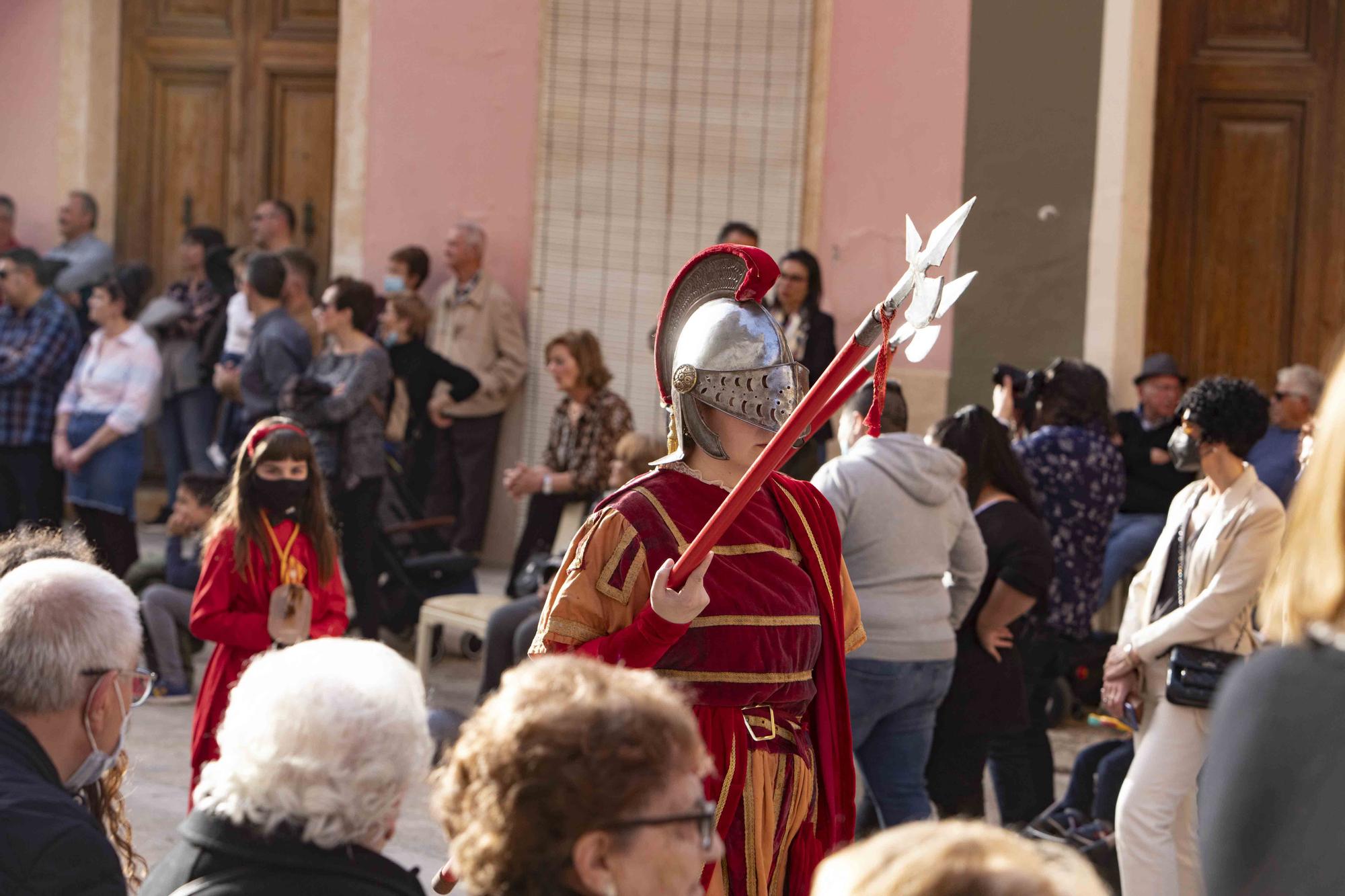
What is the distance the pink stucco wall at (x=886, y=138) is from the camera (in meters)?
9.52

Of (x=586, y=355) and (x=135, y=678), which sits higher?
(x=586, y=355)

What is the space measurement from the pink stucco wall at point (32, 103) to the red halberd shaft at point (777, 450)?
368 inches

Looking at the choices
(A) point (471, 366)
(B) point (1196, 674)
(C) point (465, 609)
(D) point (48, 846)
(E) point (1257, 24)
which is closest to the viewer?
(D) point (48, 846)

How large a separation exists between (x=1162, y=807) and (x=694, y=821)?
289 centimetres

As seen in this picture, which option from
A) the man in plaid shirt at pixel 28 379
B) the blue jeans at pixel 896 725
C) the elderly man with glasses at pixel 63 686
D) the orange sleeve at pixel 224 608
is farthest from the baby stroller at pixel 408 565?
the elderly man with glasses at pixel 63 686

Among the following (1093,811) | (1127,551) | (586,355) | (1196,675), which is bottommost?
(1093,811)

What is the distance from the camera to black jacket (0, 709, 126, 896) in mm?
2488

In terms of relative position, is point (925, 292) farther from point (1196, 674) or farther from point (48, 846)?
point (1196, 674)

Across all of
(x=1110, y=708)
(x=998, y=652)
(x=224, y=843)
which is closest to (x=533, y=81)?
(x=998, y=652)

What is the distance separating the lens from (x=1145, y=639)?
4.70 m

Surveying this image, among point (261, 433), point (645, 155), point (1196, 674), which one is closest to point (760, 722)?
point (1196, 674)

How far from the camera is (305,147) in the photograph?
11.4 m

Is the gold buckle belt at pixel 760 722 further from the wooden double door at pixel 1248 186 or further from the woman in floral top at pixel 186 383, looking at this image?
the woman in floral top at pixel 186 383

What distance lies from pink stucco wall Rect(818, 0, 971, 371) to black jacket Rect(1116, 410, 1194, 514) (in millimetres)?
1514
